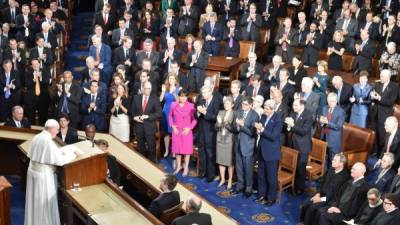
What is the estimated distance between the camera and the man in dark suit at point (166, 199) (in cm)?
712

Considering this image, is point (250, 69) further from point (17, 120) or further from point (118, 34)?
point (17, 120)

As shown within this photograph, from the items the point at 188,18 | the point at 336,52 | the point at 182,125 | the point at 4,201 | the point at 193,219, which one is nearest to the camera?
the point at 193,219

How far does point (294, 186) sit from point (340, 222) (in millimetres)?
1665

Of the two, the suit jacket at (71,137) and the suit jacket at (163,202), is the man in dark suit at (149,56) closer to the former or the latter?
the suit jacket at (71,137)

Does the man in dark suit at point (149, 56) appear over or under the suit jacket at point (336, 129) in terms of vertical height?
over

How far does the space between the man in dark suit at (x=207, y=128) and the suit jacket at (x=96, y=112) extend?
4.98 ft

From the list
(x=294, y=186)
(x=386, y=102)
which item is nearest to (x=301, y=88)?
(x=386, y=102)

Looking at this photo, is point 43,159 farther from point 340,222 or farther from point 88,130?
point 340,222

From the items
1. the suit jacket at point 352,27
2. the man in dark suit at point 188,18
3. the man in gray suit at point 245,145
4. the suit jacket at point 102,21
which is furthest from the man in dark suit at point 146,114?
the suit jacket at point 352,27

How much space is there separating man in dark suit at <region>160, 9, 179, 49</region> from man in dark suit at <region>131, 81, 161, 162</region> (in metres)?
2.95

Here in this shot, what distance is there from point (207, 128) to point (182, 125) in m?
0.38

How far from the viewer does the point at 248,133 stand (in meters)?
9.35

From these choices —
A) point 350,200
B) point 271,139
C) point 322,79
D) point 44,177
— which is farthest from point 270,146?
point 44,177

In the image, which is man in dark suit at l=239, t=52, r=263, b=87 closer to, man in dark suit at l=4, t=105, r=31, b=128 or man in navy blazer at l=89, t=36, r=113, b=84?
man in navy blazer at l=89, t=36, r=113, b=84
